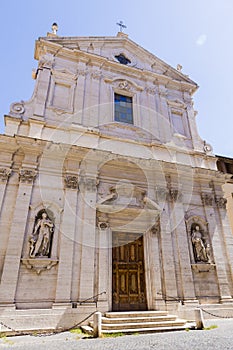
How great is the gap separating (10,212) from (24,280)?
2.17 meters

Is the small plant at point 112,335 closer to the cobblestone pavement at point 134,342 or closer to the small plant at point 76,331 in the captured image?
the cobblestone pavement at point 134,342

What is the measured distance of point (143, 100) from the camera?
12805mm

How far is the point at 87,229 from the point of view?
27.7 feet

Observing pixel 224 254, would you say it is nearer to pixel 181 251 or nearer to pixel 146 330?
pixel 181 251

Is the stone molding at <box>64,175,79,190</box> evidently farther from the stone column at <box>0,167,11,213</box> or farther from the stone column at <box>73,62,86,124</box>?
the stone column at <box>73,62,86,124</box>

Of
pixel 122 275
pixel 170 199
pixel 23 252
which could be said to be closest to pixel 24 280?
pixel 23 252

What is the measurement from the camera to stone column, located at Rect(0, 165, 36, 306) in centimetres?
693

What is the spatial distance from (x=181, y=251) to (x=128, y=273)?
216cm

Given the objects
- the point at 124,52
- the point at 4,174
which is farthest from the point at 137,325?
the point at 124,52

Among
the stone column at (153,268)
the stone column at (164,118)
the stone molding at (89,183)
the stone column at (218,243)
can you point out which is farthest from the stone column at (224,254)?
the stone molding at (89,183)

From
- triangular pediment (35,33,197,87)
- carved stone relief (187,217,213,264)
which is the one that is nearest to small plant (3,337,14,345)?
carved stone relief (187,217,213,264)

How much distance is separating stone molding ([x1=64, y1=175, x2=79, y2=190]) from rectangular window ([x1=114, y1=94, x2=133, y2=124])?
4166 millimetres

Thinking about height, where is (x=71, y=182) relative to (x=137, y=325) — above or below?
above

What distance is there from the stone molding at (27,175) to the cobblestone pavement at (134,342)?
456 centimetres
